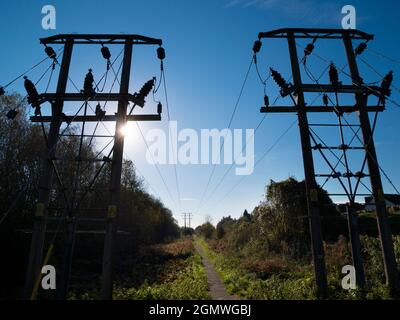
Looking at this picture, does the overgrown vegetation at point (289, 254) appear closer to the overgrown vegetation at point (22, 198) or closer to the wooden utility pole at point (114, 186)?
the wooden utility pole at point (114, 186)

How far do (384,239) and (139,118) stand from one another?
9.55m

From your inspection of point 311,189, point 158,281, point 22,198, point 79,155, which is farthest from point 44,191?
point 22,198

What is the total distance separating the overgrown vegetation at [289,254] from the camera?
1077 centimetres

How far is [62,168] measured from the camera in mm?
25344

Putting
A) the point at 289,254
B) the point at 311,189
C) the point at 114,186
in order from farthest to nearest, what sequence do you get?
the point at 289,254
the point at 311,189
the point at 114,186

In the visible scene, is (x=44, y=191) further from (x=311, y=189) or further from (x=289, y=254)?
(x=289, y=254)

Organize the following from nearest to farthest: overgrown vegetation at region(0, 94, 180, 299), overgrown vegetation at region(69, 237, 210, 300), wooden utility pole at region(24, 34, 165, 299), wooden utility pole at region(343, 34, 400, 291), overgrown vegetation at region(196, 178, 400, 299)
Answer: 1. wooden utility pole at region(24, 34, 165, 299)
2. wooden utility pole at region(343, 34, 400, 291)
3. overgrown vegetation at region(196, 178, 400, 299)
4. overgrown vegetation at region(69, 237, 210, 300)
5. overgrown vegetation at region(0, 94, 180, 299)

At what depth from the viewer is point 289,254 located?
2005 centimetres

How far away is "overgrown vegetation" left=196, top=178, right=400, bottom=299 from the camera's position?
10.8 meters

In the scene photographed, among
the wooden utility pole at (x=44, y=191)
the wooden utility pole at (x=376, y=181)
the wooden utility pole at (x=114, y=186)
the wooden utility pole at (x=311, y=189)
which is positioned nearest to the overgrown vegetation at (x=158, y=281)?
the wooden utility pole at (x=114, y=186)

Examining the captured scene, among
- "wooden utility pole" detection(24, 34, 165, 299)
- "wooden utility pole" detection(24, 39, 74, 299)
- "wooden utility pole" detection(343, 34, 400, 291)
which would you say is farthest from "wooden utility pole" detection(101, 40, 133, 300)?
"wooden utility pole" detection(343, 34, 400, 291)

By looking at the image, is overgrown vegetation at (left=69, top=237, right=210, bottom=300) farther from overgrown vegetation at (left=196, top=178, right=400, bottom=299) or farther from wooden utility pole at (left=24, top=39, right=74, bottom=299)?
wooden utility pole at (left=24, top=39, right=74, bottom=299)
